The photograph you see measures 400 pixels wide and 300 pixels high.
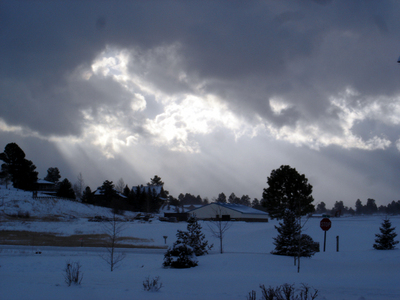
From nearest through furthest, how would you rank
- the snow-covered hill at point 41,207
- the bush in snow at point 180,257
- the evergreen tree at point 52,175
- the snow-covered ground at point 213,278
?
the snow-covered ground at point 213,278, the bush in snow at point 180,257, the snow-covered hill at point 41,207, the evergreen tree at point 52,175

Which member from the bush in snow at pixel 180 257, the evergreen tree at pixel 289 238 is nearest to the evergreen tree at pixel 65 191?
the evergreen tree at pixel 289 238

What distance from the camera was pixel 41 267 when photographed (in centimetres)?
1816

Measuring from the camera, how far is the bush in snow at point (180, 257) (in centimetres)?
1539

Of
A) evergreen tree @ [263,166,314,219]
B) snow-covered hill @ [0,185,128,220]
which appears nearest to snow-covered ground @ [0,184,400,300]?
evergreen tree @ [263,166,314,219]

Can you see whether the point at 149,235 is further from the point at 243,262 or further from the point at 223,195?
the point at 223,195

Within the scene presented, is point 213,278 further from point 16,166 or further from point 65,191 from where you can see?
point 16,166

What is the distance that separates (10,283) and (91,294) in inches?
132

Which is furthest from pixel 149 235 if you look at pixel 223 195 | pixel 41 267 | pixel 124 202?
pixel 223 195

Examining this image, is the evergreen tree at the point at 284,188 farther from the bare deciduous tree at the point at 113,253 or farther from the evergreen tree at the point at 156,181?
the evergreen tree at the point at 156,181

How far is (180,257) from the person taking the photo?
1543 centimetres

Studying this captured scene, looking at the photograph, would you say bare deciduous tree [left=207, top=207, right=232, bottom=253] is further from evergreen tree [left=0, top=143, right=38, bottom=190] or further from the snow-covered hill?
evergreen tree [left=0, top=143, right=38, bottom=190]

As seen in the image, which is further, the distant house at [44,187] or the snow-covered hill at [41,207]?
the distant house at [44,187]

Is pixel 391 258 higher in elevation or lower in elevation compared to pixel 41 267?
higher

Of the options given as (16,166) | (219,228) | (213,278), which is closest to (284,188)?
(219,228)
